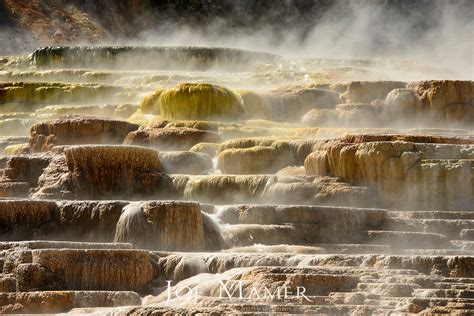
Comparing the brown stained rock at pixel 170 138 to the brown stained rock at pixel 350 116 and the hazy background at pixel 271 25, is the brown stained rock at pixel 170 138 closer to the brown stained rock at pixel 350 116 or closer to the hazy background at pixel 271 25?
the brown stained rock at pixel 350 116

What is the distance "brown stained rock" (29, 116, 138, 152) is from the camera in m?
18.4

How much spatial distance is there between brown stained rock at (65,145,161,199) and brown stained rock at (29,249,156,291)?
5.04 meters

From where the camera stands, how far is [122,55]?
30516 mm

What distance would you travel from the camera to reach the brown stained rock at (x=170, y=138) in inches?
725

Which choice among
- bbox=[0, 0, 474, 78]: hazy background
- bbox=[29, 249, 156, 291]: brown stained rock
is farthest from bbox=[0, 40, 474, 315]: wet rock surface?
bbox=[0, 0, 474, 78]: hazy background

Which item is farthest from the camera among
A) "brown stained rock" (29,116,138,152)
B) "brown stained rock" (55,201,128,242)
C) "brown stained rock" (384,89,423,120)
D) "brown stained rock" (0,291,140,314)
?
"brown stained rock" (384,89,423,120)

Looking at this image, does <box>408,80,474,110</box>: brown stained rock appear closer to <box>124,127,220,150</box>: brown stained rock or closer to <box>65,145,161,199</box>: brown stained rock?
<box>124,127,220,150</box>: brown stained rock

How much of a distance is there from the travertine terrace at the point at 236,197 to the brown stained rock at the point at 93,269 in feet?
0.05

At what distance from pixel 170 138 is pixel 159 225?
5.51m

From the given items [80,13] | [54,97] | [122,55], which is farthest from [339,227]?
[80,13]

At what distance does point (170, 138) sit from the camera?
1848 centimetres

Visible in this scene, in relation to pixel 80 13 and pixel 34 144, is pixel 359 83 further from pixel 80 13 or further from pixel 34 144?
pixel 80 13

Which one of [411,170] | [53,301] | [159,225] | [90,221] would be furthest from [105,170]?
[53,301]

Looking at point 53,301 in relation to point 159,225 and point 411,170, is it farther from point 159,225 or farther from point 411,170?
point 411,170
